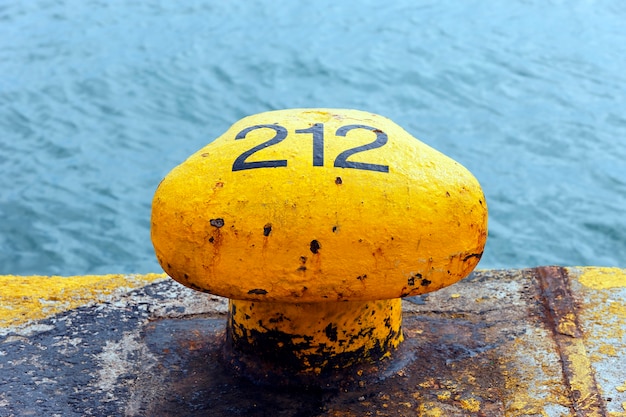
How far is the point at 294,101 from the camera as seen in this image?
6211mm

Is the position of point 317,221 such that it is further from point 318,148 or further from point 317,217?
point 318,148

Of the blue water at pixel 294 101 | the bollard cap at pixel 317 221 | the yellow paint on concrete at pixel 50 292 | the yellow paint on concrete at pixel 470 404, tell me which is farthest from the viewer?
Result: the blue water at pixel 294 101

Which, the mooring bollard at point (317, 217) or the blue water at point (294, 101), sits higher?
the mooring bollard at point (317, 217)

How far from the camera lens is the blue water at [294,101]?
4.72 metres

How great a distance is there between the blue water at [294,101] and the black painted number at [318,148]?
2660 mm

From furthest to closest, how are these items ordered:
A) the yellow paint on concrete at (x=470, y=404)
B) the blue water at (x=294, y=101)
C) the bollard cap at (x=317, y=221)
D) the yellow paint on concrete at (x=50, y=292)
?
the blue water at (x=294, y=101), the yellow paint on concrete at (x=50, y=292), the yellow paint on concrete at (x=470, y=404), the bollard cap at (x=317, y=221)

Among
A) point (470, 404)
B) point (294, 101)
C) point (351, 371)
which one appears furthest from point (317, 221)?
point (294, 101)

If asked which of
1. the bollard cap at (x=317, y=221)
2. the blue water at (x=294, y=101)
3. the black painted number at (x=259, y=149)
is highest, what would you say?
the black painted number at (x=259, y=149)

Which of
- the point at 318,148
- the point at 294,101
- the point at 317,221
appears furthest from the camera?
the point at 294,101

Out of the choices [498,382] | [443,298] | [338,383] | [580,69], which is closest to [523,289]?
[443,298]

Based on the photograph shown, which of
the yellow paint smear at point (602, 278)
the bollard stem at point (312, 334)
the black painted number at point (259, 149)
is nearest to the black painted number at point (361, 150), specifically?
the black painted number at point (259, 149)

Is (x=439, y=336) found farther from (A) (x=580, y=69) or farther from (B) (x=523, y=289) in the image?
→ (A) (x=580, y=69)

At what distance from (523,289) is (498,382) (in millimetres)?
539

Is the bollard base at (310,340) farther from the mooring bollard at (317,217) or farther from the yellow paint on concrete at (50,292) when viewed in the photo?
the yellow paint on concrete at (50,292)
